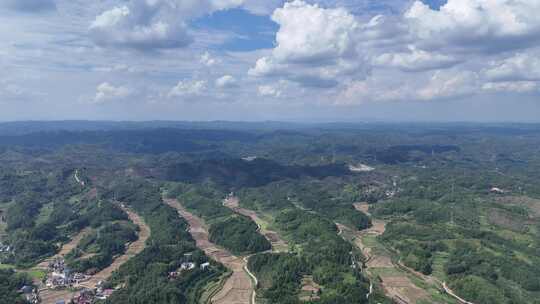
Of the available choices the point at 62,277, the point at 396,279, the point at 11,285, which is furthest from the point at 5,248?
the point at 396,279

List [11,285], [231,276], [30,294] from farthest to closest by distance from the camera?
1. [231,276]
2. [11,285]
3. [30,294]

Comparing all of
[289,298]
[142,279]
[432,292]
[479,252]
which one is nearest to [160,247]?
[142,279]

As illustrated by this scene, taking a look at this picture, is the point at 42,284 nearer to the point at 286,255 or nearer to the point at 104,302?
the point at 104,302

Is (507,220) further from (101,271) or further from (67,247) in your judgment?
(67,247)

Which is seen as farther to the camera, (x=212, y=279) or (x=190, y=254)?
(x=190, y=254)

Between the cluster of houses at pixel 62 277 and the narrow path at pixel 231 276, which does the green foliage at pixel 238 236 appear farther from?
the cluster of houses at pixel 62 277

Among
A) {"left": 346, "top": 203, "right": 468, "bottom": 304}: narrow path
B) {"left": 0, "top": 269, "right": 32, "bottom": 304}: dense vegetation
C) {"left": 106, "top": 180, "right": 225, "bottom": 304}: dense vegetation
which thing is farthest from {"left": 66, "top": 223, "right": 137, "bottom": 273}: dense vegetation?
{"left": 346, "top": 203, "right": 468, "bottom": 304}: narrow path
